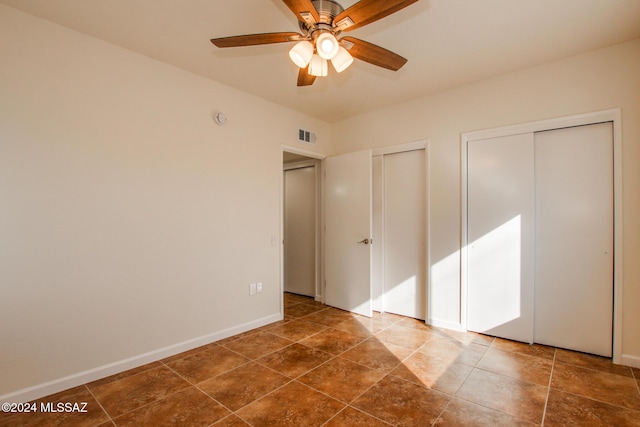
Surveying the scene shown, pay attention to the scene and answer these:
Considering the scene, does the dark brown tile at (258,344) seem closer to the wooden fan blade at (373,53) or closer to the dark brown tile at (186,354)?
the dark brown tile at (186,354)

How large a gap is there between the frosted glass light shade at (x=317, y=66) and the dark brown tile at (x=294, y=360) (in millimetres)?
2230

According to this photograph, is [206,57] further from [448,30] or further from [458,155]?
[458,155]

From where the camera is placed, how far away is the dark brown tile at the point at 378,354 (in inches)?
101

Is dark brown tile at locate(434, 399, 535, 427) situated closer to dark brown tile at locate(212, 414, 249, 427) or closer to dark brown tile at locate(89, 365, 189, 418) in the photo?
Answer: dark brown tile at locate(212, 414, 249, 427)

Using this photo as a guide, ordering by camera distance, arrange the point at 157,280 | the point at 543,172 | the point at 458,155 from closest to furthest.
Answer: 1. the point at 157,280
2. the point at 543,172
3. the point at 458,155

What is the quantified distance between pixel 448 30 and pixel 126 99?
8.51 ft

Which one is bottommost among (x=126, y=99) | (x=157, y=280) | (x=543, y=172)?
(x=157, y=280)

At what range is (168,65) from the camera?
2.79 meters

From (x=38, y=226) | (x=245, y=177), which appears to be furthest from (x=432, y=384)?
(x=38, y=226)

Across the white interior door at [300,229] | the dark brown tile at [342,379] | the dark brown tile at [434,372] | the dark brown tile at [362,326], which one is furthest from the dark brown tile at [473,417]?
the white interior door at [300,229]

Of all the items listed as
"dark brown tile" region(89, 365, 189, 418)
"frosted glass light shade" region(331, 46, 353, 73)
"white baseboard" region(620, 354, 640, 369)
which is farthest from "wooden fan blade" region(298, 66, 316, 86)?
"white baseboard" region(620, 354, 640, 369)

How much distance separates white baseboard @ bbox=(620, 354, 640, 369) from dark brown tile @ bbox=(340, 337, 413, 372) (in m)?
1.67

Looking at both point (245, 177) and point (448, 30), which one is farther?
point (245, 177)

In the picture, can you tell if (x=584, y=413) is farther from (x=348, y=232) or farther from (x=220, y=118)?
(x=220, y=118)
